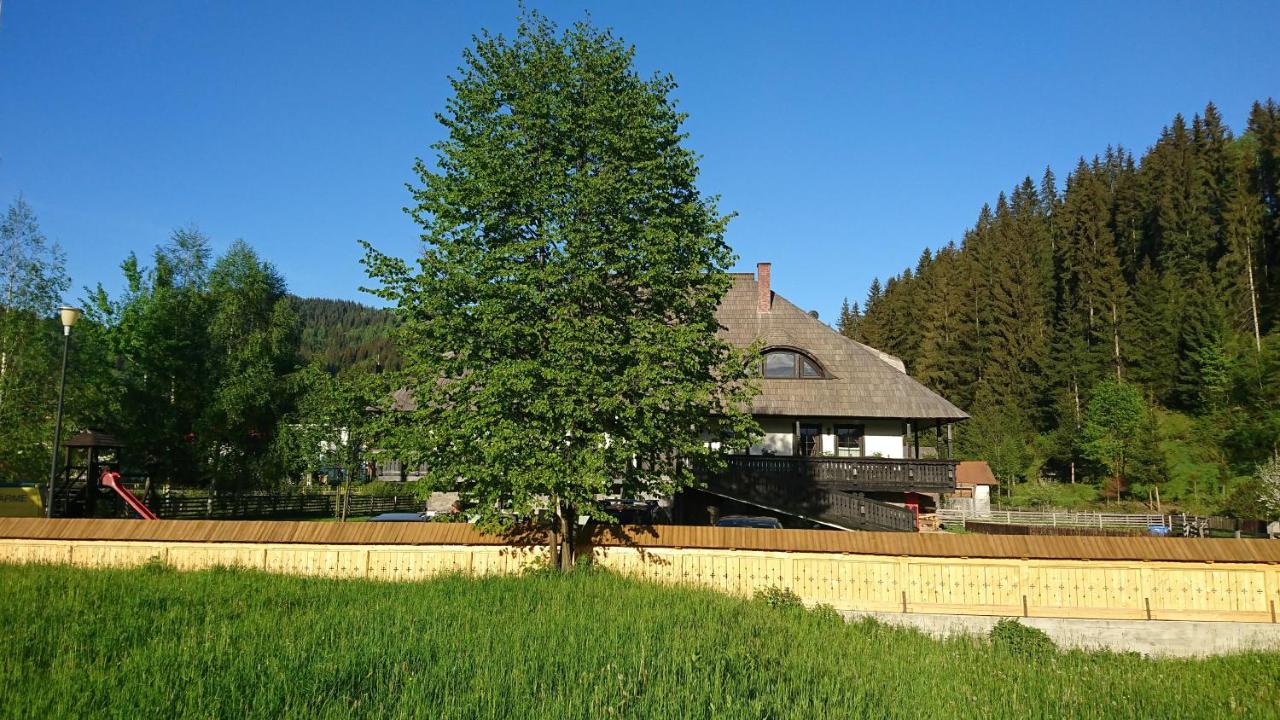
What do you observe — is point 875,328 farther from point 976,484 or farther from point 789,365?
point 789,365

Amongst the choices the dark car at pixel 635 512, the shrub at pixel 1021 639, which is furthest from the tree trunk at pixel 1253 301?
the shrub at pixel 1021 639

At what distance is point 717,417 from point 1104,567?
7.97 m

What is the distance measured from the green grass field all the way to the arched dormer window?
1616 cm

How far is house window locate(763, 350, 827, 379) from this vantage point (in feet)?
97.2

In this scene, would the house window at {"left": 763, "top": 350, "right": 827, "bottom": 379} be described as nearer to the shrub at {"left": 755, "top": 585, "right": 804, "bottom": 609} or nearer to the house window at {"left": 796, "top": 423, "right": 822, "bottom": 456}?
the house window at {"left": 796, "top": 423, "right": 822, "bottom": 456}

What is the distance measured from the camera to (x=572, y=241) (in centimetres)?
1484

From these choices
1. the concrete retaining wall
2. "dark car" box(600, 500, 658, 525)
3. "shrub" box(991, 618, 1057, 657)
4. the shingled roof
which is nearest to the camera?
"shrub" box(991, 618, 1057, 657)

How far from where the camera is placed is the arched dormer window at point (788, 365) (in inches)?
1165

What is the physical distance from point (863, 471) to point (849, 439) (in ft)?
10.2

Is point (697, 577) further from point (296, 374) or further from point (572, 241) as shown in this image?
point (296, 374)

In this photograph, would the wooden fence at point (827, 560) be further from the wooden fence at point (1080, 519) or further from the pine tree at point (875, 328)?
the pine tree at point (875, 328)

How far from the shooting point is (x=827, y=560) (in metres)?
15.3

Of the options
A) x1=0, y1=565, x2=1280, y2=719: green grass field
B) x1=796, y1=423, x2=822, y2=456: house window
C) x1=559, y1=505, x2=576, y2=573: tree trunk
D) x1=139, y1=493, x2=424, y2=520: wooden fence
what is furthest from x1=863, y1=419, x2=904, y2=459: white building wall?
x1=139, y1=493, x2=424, y2=520: wooden fence

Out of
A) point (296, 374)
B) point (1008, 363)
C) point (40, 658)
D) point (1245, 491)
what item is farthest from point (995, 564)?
point (1008, 363)
